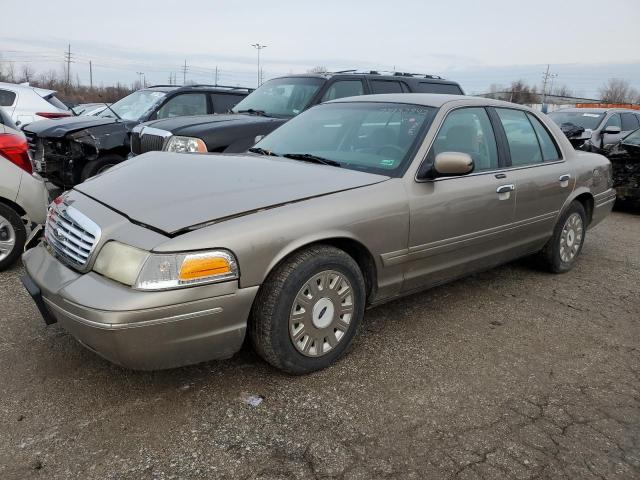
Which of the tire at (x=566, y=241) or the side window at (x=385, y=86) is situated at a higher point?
the side window at (x=385, y=86)

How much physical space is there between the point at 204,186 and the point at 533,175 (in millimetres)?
2791

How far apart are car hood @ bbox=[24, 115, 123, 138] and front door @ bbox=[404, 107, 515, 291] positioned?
5.23 meters

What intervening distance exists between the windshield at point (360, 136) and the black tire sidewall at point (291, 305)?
2.50 feet

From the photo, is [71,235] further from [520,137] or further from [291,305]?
[520,137]

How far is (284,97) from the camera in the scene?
23.6 feet

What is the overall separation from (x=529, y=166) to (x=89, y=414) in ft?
12.1

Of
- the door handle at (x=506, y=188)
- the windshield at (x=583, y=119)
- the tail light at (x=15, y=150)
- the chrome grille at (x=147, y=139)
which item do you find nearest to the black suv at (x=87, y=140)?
the chrome grille at (x=147, y=139)

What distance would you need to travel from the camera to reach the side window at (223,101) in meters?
8.48

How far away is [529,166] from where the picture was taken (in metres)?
4.40

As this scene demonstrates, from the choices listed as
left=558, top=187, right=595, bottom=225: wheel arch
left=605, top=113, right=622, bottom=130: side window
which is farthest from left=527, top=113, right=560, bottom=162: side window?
left=605, top=113, right=622, bottom=130: side window

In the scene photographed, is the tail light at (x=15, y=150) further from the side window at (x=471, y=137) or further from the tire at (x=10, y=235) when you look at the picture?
the side window at (x=471, y=137)

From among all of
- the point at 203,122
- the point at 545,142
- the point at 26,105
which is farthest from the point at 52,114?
the point at 545,142

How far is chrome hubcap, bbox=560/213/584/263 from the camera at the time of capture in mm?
4988

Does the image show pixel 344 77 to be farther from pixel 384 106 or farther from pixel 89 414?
pixel 89 414
